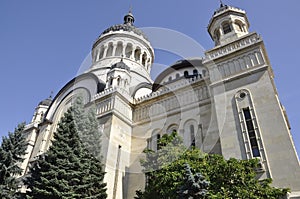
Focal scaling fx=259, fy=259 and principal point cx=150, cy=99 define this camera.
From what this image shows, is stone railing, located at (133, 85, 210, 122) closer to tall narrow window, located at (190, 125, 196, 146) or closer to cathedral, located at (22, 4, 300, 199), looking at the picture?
cathedral, located at (22, 4, 300, 199)

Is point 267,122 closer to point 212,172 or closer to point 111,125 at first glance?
point 212,172

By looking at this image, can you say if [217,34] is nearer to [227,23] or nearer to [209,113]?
[227,23]

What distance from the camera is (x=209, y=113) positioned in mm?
14375

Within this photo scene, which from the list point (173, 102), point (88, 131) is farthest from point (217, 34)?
point (88, 131)

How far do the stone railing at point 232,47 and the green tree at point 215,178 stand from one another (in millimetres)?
7104

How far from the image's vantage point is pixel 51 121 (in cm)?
2047

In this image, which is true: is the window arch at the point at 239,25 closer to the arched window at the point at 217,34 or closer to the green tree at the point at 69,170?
the arched window at the point at 217,34

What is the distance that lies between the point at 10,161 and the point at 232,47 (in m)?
13.5

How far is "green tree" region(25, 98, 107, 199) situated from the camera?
1062cm

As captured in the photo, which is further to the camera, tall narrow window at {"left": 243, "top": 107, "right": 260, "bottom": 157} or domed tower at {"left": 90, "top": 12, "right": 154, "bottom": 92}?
domed tower at {"left": 90, "top": 12, "right": 154, "bottom": 92}

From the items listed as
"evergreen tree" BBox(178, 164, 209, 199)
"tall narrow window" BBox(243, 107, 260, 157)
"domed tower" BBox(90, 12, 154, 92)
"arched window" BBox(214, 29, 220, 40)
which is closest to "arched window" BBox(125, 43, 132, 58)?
"domed tower" BBox(90, 12, 154, 92)

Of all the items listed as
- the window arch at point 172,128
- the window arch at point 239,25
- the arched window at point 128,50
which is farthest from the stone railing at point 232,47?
the arched window at point 128,50

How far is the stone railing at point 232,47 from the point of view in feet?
46.8

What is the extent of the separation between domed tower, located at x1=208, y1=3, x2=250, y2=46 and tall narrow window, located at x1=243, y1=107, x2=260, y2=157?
6332 millimetres
